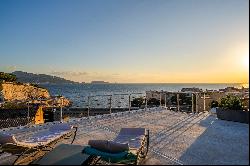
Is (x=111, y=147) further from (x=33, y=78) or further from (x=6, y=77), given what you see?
(x=33, y=78)

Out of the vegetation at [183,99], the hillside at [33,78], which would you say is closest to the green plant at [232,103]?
the vegetation at [183,99]

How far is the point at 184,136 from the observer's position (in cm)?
730

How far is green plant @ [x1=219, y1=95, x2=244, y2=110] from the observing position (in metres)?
9.15

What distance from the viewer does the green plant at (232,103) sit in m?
9.15

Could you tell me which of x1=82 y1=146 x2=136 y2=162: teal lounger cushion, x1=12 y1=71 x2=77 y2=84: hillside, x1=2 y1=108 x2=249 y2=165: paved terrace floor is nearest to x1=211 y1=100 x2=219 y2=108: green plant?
x1=2 y1=108 x2=249 y2=165: paved terrace floor

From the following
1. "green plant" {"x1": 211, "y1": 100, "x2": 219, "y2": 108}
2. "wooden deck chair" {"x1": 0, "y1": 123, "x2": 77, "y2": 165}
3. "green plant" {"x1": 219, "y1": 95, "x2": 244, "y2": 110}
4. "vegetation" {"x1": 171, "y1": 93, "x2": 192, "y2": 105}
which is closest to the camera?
"wooden deck chair" {"x1": 0, "y1": 123, "x2": 77, "y2": 165}

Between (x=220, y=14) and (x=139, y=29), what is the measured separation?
5452 mm

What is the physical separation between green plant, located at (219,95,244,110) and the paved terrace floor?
1.69ft

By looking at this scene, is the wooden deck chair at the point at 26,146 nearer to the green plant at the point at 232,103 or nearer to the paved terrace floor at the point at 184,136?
the paved terrace floor at the point at 184,136

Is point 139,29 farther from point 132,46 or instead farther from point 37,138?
point 37,138

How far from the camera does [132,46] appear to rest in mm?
15586

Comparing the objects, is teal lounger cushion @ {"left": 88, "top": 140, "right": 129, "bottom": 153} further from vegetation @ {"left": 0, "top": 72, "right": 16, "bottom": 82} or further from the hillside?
the hillside

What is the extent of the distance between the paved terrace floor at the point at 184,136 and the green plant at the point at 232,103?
1.69ft

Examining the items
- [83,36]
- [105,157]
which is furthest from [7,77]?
[105,157]
